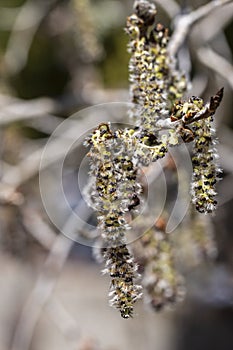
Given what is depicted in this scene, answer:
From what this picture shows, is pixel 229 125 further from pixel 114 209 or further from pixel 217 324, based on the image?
pixel 114 209

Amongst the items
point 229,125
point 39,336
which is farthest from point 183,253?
point 39,336

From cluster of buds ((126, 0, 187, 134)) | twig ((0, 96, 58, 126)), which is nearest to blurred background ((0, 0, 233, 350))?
twig ((0, 96, 58, 126))

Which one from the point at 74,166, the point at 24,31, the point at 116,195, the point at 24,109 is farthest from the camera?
the point at 24,31

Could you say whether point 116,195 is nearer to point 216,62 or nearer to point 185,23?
point 185,23

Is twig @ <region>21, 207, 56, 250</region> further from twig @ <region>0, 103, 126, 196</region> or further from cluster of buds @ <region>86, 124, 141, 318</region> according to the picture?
cluster of buds @ <region>86, 124, 141, 318</region>

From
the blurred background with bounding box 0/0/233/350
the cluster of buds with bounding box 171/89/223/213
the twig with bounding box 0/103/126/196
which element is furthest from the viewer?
the twig with bounding box 0/103/126/196

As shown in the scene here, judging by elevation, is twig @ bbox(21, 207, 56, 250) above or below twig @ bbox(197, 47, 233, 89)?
below

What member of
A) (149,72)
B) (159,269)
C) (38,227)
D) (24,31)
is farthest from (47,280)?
(24,31)
